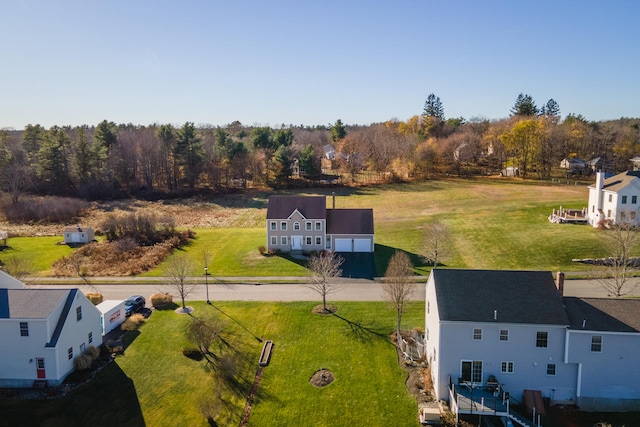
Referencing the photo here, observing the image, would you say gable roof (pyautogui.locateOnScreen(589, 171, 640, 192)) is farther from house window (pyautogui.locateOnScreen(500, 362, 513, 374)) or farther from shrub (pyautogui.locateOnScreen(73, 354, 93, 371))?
shrub (pyautogui.locateOnScreen(73, 354, 93, 371))

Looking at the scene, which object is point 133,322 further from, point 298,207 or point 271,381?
point 298,207

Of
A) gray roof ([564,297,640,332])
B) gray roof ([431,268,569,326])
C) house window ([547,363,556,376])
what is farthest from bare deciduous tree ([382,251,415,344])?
gray roof ([564,297,640,332])

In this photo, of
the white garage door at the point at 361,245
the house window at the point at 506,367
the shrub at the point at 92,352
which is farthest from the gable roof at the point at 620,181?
the shrub at the point at 92,352

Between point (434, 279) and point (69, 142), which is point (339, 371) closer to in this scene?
point (434, 279)

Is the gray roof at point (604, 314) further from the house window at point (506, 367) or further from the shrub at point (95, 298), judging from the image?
the shrub at point (95, 298)

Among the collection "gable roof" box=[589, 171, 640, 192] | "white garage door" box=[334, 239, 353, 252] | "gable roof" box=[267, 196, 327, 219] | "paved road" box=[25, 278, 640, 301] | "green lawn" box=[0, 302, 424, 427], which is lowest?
"green lawn" box=[0, 302, 424, 427]

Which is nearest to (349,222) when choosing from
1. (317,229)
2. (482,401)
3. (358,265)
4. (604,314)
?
(317,229)
